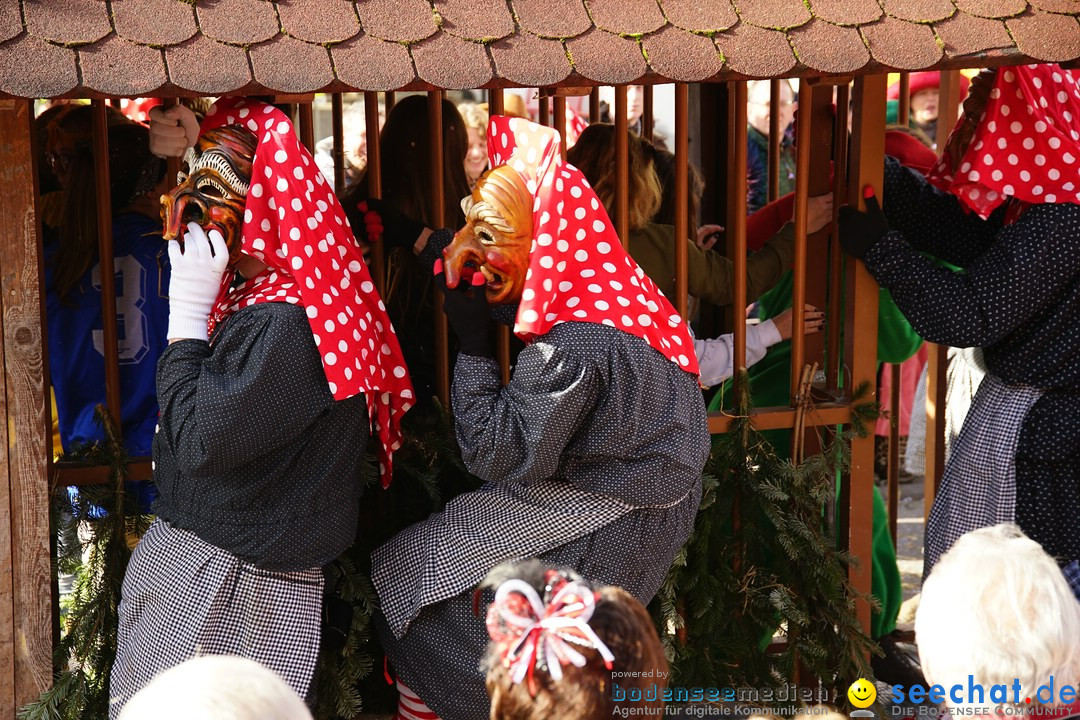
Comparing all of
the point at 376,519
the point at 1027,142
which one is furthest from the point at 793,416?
the point at 376,519

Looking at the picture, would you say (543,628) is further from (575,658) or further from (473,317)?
(473,317)

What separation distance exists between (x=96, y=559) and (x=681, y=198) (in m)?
Result: 1.65

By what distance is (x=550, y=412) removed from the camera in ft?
8.40

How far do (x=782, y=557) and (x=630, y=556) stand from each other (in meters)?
0.78

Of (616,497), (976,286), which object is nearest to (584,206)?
(616,497)

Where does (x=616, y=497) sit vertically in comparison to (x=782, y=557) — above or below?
above

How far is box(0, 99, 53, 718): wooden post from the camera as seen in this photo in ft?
8.75

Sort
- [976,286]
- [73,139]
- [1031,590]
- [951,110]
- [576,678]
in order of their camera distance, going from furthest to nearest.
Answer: [951,110] → [73,139] → [976,286] → [1031,590] → [576,678]

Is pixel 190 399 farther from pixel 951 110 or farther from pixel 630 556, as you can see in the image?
pixel 951 110

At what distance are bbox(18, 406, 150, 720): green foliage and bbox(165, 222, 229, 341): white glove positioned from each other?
20.6 inches

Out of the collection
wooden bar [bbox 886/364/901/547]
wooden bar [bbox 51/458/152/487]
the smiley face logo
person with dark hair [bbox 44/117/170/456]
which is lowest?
the smiley face logo

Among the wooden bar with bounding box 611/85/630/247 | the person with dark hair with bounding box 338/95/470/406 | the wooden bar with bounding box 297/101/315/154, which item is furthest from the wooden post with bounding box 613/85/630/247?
the wooden bar with bounding box 297/101/315/154

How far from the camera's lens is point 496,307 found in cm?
286

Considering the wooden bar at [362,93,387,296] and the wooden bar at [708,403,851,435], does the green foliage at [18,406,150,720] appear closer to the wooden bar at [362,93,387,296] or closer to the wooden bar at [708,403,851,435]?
the wooden bar at [362,93,387,296]
